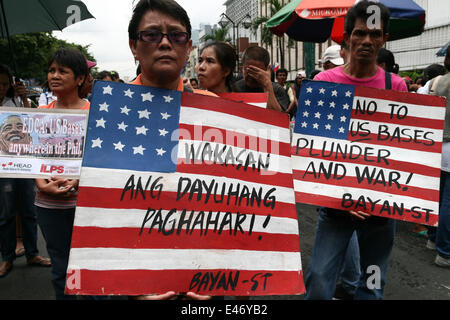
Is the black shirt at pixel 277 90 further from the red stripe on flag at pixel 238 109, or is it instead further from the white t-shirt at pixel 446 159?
the white t-shirt at pixel 446 159

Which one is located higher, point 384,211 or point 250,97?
point 250,97

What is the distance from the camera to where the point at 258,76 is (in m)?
2.88

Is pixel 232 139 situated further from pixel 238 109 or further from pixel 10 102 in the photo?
pixel 10 102

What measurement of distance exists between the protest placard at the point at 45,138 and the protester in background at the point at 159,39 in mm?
784

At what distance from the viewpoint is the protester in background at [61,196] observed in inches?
93.0

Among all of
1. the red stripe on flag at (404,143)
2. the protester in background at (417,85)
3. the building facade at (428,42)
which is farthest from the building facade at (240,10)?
the red stripe on flag at (404,143)

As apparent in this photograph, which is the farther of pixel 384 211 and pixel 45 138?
pixel 45 138

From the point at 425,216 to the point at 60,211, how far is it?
7.32 feet

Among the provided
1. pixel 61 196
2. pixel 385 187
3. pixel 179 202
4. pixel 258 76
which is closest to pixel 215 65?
pixel 258 76

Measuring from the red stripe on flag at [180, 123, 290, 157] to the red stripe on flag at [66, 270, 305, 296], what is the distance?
0.55 metres

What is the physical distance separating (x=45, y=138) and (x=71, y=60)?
0.69 meters
